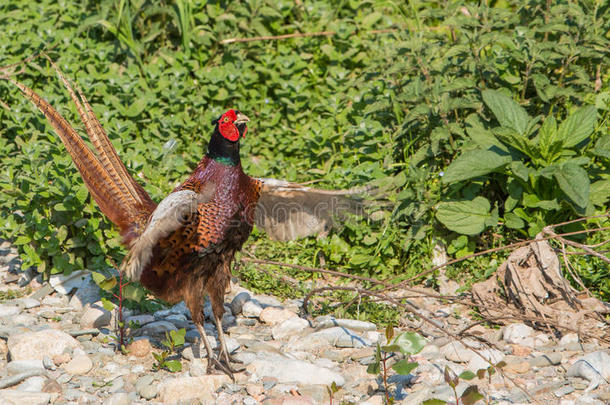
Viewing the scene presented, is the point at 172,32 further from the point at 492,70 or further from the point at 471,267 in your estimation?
the point at 471,267

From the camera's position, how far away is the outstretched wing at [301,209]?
440 cm

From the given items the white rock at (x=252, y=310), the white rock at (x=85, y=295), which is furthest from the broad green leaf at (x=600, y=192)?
the white rock at (x=85, y=295)

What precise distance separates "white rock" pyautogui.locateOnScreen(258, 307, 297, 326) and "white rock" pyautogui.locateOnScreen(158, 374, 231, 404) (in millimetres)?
893

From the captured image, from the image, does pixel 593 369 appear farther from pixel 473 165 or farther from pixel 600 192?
pixel 473 165

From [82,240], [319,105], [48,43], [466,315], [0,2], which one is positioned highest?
[0,2]

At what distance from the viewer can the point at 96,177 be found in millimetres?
3855

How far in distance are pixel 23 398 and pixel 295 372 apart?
130 cm

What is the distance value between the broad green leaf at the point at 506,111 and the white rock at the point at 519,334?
4.10 feet

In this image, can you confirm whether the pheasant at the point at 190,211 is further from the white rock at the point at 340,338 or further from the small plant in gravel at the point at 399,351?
the small plant in gravel at the point at 399,351

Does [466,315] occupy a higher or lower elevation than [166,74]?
lower

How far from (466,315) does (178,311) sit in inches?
71.8

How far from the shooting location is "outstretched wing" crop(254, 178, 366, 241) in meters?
4.40

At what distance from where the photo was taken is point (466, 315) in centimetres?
425

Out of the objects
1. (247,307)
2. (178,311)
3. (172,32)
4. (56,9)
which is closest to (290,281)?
(247,307)
